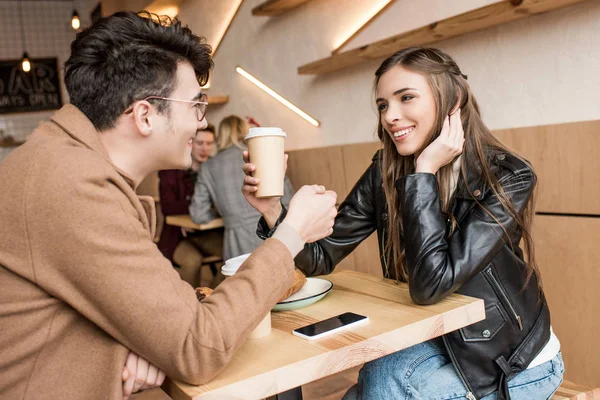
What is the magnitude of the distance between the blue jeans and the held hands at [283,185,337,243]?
38 cm

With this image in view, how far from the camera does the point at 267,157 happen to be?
1.30 m

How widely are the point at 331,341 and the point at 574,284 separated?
59.5 inches

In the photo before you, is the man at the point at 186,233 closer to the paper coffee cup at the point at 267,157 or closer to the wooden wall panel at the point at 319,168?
the wooden wall panel at the point at 319,168

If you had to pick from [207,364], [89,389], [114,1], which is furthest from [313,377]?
[114,1]

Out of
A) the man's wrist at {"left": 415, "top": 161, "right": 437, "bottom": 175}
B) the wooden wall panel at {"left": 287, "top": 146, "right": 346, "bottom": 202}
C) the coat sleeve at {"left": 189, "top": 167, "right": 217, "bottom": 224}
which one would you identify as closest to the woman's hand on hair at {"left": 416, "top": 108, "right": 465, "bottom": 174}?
the man's wrist at {"left": 415, "top": 161, "right": 437, "bottom": 175}

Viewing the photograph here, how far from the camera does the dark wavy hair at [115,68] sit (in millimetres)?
1106

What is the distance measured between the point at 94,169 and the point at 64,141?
11cm

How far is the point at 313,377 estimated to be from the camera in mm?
1013

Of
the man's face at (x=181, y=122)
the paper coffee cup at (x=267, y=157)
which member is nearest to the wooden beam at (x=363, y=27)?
the paper coffee cup at (x=267, y=157)

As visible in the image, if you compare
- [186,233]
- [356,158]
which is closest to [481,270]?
[356,158]

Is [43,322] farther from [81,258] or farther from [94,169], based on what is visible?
[94,169]

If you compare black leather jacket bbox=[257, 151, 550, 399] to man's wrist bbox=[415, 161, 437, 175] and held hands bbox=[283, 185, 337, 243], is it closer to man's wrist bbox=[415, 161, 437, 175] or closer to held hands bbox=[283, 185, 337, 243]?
man's wrist bbox=[415, 161, 437, 175]

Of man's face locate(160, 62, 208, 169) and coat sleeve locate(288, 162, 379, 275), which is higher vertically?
man's face locate(160, 62, 208, 169)

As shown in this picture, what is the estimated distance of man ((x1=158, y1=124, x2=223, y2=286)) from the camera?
4203 millimetres
